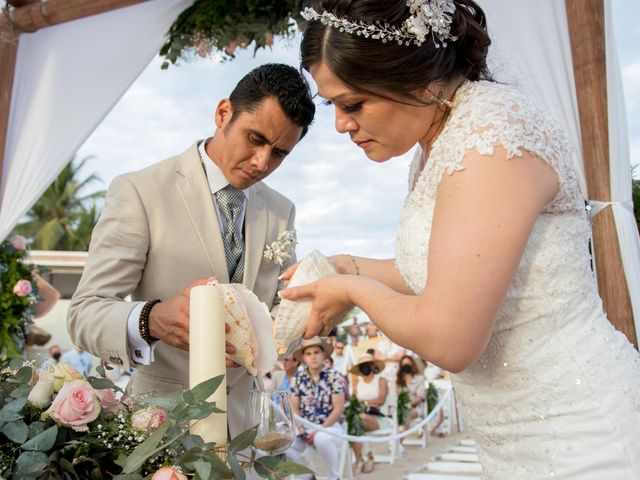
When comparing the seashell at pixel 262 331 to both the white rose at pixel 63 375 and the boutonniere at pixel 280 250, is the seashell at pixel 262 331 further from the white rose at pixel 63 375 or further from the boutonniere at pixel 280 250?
the boutonniere at pixel 280 250

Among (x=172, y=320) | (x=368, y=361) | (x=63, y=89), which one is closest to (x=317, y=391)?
(x=368, y=361)

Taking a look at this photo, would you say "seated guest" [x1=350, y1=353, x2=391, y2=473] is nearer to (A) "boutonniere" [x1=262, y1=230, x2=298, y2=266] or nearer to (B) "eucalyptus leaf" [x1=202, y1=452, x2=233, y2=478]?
(A) "boutonniere" [x1=262, y1=230, x2=298, y2=266]

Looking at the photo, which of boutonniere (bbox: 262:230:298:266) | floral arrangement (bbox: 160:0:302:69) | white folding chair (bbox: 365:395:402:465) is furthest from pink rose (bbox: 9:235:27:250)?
white folding chair (bbox: 365:395:402:465)

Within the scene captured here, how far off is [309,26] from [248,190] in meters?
1.23

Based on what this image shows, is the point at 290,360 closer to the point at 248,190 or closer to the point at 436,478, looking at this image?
the point at 436,478

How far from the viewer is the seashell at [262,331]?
1286mm

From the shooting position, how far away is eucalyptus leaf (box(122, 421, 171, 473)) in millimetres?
917

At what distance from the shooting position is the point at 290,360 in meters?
7.67

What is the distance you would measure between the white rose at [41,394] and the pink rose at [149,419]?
6.7 inches

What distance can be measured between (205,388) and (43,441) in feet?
0.82

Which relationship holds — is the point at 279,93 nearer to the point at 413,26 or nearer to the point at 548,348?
the point at 413,26

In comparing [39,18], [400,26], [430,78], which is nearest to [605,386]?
[430,78]

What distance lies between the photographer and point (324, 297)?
53.6 inches

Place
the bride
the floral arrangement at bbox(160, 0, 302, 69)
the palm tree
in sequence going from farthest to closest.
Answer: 1. the palm tree
2. the floral arrangement at bbox(160, 0, 302, 69)
3. the bride
